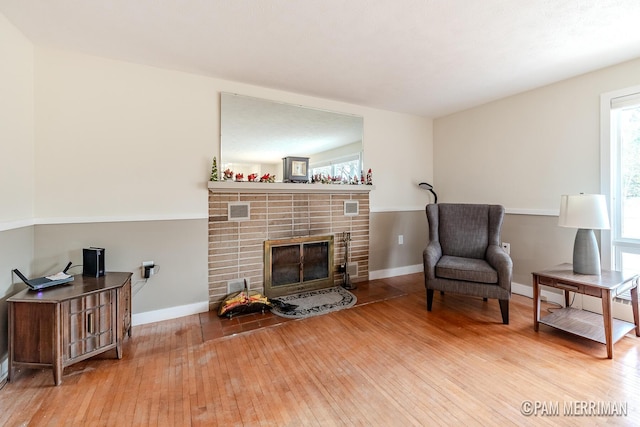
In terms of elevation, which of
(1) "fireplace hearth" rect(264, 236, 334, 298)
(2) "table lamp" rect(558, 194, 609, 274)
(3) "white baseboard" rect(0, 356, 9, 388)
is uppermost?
(2) "table lamp" rect(558, 194, 609, 274)

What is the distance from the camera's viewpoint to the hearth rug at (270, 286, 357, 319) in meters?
2.68

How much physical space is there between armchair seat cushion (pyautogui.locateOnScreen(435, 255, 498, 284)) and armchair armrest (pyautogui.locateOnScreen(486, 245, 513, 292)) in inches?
1.5

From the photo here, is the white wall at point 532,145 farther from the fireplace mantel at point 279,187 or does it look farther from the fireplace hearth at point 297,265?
the fireplace hearth at point 297,265

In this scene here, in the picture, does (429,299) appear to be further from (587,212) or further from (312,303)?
(587,212)

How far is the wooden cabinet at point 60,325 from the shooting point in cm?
166

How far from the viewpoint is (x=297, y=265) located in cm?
323

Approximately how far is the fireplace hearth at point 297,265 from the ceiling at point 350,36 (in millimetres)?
1730

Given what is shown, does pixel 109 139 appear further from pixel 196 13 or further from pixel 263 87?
pixel 263 87

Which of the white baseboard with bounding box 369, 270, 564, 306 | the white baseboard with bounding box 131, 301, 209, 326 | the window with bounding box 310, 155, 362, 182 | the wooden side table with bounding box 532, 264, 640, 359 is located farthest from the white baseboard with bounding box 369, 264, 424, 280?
the white baseboard with bounding box 131, 301, 209, 326

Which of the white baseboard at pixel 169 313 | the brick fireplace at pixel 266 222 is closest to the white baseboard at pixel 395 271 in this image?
the brick fireplace at pixel 266 222

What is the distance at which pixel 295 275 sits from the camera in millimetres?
3223

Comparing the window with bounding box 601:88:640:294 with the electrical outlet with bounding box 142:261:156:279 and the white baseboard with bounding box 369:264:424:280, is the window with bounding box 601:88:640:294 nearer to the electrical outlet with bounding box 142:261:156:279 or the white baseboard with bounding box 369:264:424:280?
the white baseboard with bounding box 369:264:424:280

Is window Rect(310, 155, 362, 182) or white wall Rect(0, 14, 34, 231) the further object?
window Rect(310, 155, 362, 182)

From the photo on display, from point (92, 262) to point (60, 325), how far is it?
0.56 metres
